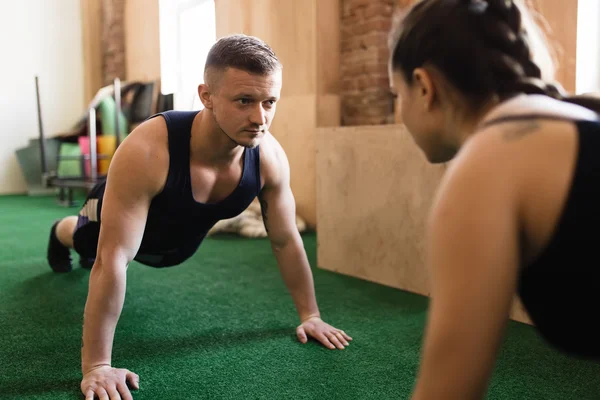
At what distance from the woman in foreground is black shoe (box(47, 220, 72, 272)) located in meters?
2.08

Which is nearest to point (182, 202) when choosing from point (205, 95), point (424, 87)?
point (205, 95)

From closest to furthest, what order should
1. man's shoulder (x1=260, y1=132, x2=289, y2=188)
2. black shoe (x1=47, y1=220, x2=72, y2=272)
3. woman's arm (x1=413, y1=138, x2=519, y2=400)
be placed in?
woman's arm (x1=413, y1=138, x2=519, y2=400) → man's shoulder (x1=260, y1=132, x2=289, y2=188) → black shoe (x1=47, y1=220, x2=72, y2=272)

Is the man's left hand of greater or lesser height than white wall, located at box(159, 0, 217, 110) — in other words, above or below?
below

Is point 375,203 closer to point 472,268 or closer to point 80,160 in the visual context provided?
point 472,268

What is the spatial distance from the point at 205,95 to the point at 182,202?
27 cm

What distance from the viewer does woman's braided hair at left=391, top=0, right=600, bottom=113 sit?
633mm

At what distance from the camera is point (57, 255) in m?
2.38

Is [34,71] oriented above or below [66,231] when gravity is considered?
above

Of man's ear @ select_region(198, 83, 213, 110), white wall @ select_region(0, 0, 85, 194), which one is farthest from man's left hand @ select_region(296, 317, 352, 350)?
white wall @ select_region(0, 0, 85, 194)

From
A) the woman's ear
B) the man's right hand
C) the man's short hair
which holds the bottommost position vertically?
the man's right hand

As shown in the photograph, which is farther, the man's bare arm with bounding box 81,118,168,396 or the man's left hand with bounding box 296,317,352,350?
the man's left hand with bounding box 296,317,352,350

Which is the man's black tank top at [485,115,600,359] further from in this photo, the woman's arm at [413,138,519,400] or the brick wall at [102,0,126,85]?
the brick wall at [102,0,126,85]

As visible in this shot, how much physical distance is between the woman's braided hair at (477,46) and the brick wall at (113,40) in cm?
503

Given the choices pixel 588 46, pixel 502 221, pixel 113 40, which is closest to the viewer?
pixel 502 221
